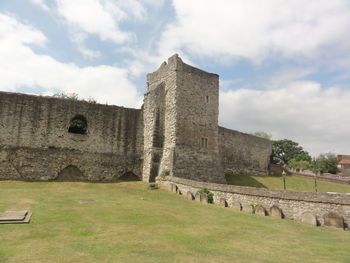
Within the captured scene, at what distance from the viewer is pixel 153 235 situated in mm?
8586

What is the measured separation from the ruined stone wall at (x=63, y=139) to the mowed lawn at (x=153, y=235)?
6.67 meters

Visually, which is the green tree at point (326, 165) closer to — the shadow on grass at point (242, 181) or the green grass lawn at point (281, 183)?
the green grass lawn at point (281, 183)

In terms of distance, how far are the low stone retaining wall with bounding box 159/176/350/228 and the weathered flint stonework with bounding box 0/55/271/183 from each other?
6312mm

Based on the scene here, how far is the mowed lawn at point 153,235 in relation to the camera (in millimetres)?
6771

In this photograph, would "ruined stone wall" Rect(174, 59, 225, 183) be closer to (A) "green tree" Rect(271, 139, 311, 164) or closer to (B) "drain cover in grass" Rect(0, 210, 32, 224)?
(B) "drain cover in grass" Rect(0, 210, 32, 224)

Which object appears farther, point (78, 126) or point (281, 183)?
point (281, 183)

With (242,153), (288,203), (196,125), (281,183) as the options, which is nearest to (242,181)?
(281,183)

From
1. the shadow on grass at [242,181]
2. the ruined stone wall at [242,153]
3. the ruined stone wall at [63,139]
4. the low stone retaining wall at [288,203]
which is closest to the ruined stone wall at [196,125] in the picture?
the ruined stone wall at [63,139]

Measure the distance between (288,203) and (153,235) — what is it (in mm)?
6726

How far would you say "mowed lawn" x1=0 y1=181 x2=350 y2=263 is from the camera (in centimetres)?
677

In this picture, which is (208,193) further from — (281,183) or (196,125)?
(281,183)

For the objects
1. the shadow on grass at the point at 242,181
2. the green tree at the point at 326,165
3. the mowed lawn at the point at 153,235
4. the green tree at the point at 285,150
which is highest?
the green tree at the point at 285,150

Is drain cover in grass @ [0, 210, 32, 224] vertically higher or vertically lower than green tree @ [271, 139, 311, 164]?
lower

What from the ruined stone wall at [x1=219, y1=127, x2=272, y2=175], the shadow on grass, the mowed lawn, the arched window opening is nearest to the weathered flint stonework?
the arched window opening
